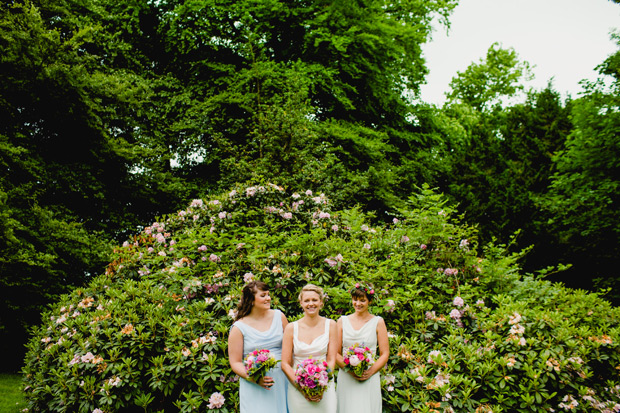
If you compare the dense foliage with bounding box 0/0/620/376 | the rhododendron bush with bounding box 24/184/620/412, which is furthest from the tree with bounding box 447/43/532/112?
the rhododendron bush with bounding box 24/184/620/412

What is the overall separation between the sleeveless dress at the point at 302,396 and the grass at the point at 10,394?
4.88 m

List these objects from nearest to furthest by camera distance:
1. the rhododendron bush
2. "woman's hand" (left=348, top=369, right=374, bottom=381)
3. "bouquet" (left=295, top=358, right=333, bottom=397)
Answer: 1. "bouquet" (left=295, top=358, right=333, bottom=397)
2. "woman's hand" (left=348, top=369, right=374, bottom=381)
3. the rhododendron bush

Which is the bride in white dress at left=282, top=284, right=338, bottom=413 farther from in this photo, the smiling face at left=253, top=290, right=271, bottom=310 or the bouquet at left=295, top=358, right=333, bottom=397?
the smiling face at left=253, top=290, right=271, bottom=310

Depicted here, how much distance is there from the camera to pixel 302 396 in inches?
137

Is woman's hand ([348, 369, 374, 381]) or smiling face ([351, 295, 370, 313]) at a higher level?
smiling face ([351, 295, 370, 313])

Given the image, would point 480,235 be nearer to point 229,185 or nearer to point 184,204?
point 229,185

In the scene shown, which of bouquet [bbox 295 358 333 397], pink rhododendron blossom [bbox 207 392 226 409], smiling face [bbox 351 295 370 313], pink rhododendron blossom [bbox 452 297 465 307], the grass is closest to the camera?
bouquet [bbox 295 358 333 397]

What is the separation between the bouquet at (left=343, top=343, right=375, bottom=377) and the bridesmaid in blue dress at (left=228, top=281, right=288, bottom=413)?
594 millimetres

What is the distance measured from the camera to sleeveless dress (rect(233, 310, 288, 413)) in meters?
3.54

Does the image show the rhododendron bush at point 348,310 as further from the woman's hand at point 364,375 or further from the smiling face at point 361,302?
the smiling face at point 361,302

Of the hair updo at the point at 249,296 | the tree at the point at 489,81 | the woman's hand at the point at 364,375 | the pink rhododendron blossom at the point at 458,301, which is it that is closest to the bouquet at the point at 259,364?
the hair updo at the point at 249,296

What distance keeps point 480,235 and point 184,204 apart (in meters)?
9.97

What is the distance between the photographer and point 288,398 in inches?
143

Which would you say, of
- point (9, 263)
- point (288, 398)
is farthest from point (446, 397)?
point (9, 263)
